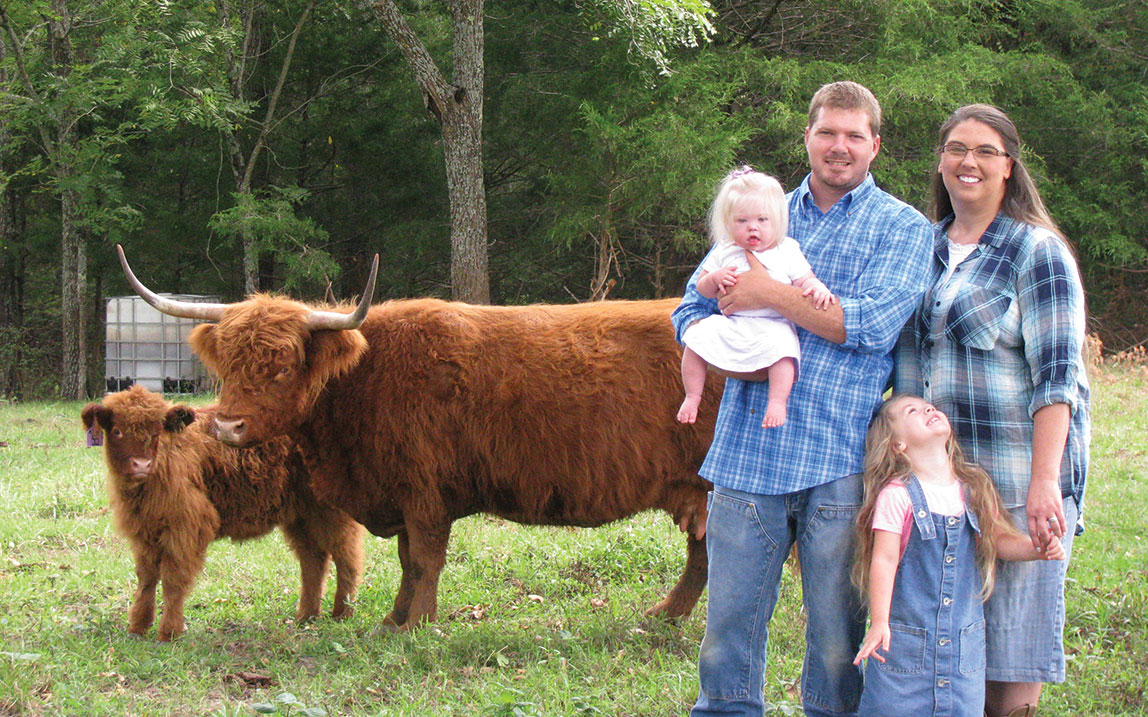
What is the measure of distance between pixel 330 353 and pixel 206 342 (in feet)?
2.47

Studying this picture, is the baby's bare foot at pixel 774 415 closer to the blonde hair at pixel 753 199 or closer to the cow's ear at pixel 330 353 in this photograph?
the blonde hair at pixel 753 199

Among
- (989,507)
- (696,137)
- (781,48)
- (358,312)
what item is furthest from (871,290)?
(781,48)

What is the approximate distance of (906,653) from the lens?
3.08 meters

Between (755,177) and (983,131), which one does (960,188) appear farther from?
(755,177)

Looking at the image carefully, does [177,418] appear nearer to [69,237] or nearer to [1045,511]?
[1045,511]

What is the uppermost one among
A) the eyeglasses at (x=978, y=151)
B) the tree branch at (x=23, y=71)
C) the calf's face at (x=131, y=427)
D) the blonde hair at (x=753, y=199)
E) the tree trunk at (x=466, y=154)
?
the tree branch at (x=23, y=71)

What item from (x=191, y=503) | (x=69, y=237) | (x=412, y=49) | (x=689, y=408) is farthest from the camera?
(x=69, y=237)

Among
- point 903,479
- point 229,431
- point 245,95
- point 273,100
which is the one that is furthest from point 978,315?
point 245,95

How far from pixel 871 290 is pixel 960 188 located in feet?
1.58

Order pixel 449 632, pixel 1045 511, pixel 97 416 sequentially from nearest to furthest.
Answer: pixel 1045 511
pixel 449 632
pixel 97 416

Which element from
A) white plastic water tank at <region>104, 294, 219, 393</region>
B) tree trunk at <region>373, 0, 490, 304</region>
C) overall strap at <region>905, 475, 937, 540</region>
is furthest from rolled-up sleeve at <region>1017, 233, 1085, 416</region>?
white plastic water tank at <region>104, 294, 219, 393</region>

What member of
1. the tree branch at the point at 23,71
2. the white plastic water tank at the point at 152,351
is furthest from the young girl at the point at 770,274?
the white plastic water tank at the point at 152,351

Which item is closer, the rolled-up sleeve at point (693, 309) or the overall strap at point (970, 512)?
the overall strap at point (970, 512)

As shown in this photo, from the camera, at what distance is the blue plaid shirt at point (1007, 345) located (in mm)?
3047
